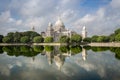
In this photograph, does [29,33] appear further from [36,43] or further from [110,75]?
[110,75]

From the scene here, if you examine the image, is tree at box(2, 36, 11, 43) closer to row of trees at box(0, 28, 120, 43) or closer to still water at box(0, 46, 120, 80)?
row of trees at box(0, 28, 120, 43)

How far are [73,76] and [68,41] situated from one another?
66975 mm

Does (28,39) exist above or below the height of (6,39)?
below

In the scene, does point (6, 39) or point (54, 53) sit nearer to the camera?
point (54, 53)

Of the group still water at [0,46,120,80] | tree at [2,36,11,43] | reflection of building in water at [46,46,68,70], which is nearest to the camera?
still water at [0,46,120,80]

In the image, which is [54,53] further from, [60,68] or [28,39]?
[28,39]

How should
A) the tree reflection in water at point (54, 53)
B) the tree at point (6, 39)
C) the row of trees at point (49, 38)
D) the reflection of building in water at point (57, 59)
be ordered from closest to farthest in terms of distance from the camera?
the reflection of building in water at point (57, 59) < the tree reflection in water at point (54, 53) < the row of trees at point (49, 38) < the tree at point (6, 39)

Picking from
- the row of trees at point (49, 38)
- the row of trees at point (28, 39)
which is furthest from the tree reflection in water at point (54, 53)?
the row of trees at point (28, 39)

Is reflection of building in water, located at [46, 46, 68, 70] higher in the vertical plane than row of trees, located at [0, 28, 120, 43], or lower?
lower

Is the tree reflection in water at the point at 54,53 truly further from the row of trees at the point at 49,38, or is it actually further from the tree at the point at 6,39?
the tree at the point at 6,39

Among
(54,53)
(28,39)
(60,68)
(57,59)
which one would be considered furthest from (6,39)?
(60,68)

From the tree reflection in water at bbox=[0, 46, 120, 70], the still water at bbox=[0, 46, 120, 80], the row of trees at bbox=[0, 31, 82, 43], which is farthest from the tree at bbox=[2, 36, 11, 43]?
the still water at bbox=[0, 46, 120, 80]

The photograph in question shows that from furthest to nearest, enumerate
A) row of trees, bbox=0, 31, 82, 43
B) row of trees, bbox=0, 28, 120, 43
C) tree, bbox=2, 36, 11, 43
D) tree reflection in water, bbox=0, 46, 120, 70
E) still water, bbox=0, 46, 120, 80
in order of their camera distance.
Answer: tree, bbox=2, 36, 11, 43 < row of trees, bbox=0, 31, 82, 43 < row of trees, bbox=0, 28, 120, 43 < tree reflection in water, bbox=0, 46, 120, 70 < still water, bbox=0, 46, 120, 80

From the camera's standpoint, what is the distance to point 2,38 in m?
87.5
